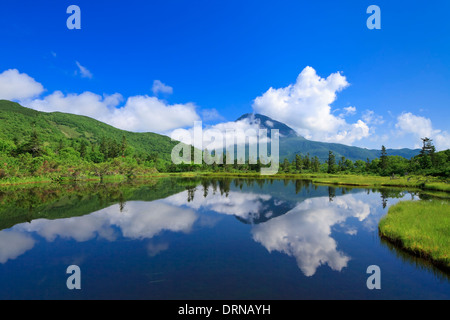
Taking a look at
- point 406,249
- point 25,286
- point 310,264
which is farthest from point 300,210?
point 25,286

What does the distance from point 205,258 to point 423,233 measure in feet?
49.9

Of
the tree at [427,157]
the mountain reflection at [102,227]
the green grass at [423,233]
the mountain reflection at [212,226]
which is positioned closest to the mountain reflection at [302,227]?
the mountain reflection at [212,226]

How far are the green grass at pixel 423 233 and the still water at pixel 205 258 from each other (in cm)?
77

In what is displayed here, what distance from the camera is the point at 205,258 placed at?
43.5 feet

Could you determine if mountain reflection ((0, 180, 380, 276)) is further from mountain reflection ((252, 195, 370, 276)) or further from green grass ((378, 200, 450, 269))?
green grass ((378, 200, 450, 269))

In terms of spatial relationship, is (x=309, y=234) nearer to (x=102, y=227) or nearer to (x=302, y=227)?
(x=302, y=227)

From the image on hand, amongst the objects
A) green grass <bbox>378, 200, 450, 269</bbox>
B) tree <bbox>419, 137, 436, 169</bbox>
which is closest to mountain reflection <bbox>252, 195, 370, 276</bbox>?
green grass <bbox>378, 200, 450, 269</bbox>

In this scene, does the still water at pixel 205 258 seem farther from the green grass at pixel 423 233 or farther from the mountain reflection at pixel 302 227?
the green grass at pixel 423 233

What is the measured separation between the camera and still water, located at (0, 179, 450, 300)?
9.45 meters

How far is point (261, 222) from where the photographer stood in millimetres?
22672

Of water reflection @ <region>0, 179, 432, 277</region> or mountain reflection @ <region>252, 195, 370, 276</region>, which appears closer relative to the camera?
mountain reflection @ <region>252, 195, 370, 276</region>

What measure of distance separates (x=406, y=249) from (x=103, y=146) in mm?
146046

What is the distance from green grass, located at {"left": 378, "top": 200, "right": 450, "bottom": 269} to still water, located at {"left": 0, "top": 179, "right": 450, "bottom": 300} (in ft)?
2.51
